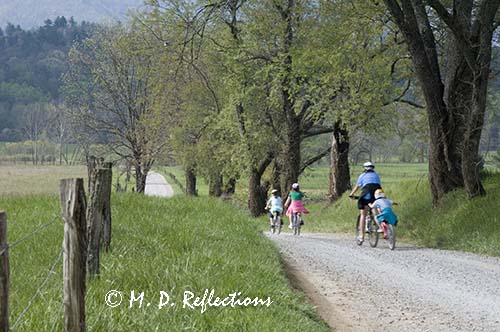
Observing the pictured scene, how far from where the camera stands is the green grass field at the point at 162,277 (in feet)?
17.3

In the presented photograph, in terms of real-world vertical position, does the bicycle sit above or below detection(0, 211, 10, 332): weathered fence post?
below

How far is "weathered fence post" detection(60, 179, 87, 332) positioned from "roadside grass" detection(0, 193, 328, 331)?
0.94ft

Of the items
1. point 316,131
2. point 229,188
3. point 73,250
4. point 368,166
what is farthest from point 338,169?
point 73,250

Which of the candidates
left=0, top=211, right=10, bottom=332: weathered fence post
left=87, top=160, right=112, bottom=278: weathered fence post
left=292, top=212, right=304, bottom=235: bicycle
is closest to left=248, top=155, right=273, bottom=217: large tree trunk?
left=292, top=212, right=304, bottom=235: bicycle

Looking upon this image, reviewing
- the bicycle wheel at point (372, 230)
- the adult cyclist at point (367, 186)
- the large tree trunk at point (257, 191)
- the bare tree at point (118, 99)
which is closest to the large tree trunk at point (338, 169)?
the large tree trunk at point (257, 191)

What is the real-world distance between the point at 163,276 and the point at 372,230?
10158 mm

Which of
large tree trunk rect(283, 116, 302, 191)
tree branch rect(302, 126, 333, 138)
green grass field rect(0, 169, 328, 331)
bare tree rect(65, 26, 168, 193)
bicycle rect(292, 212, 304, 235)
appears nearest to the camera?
green grass field rect(0, 169, 328, 331)

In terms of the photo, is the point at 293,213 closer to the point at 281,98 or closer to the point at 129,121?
the point at 281,98

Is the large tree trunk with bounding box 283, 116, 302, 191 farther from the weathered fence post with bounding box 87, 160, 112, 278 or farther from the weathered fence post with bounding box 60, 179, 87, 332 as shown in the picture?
the weathered fence post with bounding box 60, 179, 87, 332

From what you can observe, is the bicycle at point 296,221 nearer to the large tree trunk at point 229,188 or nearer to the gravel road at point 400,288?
the gravel road at point 400,288

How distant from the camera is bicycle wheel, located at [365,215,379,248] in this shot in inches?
627

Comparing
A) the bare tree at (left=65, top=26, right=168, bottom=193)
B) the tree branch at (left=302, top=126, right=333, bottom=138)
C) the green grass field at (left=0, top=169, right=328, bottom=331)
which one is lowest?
the green grass field at (left=0, top=169, right=328, bottom=331)

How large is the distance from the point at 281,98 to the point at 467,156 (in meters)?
15.7

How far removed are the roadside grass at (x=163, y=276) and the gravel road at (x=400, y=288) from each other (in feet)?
2.72
